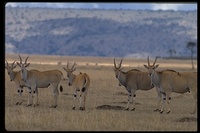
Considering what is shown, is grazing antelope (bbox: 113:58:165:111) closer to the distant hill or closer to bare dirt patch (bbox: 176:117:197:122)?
bare dirt patch (bbox: 176:117:197:122)

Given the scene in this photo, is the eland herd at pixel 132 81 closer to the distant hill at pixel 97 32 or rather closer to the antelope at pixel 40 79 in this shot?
the antelope at pixel 40 79

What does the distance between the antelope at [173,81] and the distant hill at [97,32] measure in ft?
312

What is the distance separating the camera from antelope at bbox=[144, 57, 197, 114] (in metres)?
15.7

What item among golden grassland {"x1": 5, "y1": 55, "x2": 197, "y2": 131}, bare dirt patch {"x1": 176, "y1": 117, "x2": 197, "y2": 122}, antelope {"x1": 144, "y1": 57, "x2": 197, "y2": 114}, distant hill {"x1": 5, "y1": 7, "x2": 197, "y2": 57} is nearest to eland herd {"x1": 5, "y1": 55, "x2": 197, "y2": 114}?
antelope {"x1": 144, "y1": 57, "x2": 197, "y2": 114}

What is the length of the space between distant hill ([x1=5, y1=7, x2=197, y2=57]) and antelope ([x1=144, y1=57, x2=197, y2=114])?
95.1 metres

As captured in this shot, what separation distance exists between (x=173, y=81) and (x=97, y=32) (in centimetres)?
11104

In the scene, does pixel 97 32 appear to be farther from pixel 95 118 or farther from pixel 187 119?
pixel 95 118

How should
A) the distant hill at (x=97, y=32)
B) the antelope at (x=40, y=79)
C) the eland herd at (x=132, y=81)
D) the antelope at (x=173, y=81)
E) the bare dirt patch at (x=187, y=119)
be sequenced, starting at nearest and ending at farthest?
the bare dirt patch at (x=187, y=119), the antelope at (x=173, y=81), the eland herd at (x=132, y=81), the antelope at (x=40, y=79), the distant hill at (x=97, y=32)

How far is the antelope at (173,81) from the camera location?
51.7 ft

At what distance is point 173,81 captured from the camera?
1619 cm

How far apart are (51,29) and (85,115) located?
11441 cm

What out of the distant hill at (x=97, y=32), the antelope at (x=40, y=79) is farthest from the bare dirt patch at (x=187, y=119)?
the distant hill at (x=97, y=32)

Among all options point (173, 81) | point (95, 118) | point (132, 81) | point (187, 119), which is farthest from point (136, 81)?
point (95, 118)

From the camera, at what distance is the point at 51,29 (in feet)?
418
